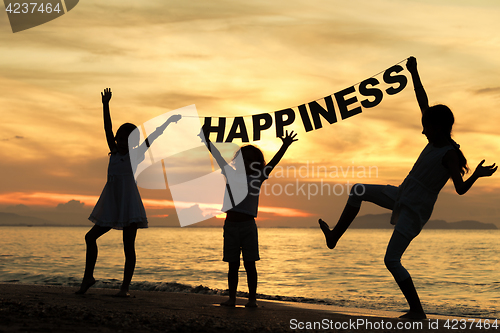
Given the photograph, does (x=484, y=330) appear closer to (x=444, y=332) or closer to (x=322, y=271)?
(x=444, y=332)

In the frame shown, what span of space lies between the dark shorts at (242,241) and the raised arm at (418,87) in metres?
2.51

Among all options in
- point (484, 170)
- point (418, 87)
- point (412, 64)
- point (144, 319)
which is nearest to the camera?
point (144, 319)

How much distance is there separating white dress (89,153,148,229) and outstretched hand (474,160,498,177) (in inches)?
152

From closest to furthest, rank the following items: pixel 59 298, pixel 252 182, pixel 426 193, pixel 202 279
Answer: pixel 426 193, pixel 59 298, pixel 252 182, pixel 202 279

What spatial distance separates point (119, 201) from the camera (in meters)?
5.13

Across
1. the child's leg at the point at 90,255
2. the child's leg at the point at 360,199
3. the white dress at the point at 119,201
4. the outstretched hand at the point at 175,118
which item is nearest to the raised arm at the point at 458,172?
the child's leg at the point at 360,199

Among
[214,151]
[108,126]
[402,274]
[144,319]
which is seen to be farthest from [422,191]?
[108,126]

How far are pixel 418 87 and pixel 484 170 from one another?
144cm

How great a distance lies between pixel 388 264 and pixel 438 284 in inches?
440

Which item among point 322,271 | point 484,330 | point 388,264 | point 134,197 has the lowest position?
point 322,271

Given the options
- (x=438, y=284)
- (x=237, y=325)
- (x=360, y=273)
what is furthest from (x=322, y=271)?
(x=237, y=325)

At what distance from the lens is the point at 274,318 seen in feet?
13.3

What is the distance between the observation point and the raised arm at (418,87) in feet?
15.5

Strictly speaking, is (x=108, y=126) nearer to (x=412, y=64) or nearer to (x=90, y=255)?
(x=90, y=255)
